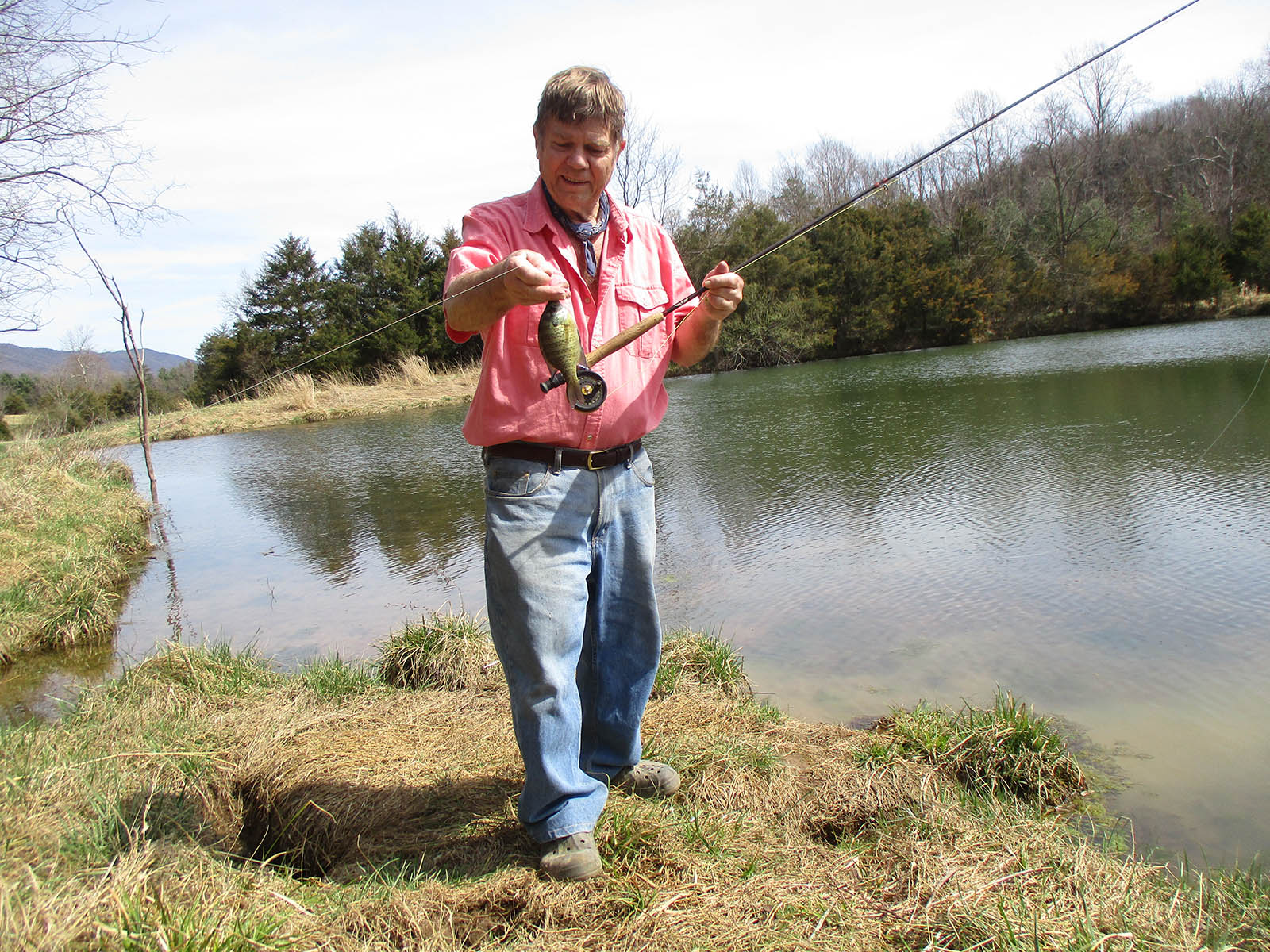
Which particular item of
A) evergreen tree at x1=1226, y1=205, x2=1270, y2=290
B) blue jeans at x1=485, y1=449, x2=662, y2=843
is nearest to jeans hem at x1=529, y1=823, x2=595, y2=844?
blue jeans at x1=485, y1=449, x2=662, y2=843

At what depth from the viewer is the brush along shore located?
1.93 m

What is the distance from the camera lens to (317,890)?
2.23 meters

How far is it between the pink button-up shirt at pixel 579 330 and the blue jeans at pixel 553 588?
12 cm

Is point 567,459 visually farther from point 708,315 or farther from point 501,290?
point 708,315

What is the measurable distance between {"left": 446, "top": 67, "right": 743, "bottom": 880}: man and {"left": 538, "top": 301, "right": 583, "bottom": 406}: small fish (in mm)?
63

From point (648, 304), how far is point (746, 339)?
27094 millimetres

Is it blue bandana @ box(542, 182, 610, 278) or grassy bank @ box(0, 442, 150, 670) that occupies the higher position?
blue bandana @ box(542, 182, 610, 278)

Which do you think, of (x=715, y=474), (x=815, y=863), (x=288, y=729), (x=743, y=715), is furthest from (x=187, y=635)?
(x=715, y=474)

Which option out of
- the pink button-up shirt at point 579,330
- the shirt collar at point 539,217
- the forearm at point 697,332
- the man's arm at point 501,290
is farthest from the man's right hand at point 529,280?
the forearm at point 697,332

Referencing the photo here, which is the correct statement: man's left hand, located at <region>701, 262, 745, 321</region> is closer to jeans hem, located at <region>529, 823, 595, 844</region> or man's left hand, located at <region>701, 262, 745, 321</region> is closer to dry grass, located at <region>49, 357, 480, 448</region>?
jeans hem, located at <region>529, 823, 595, 844</region>

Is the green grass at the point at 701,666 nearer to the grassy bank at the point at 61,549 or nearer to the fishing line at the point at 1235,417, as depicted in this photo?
the grassy bank at the point at 61,549

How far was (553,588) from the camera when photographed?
7.66 feet

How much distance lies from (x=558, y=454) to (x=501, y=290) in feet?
1.59

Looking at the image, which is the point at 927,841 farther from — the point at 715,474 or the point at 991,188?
the point at 991,188
